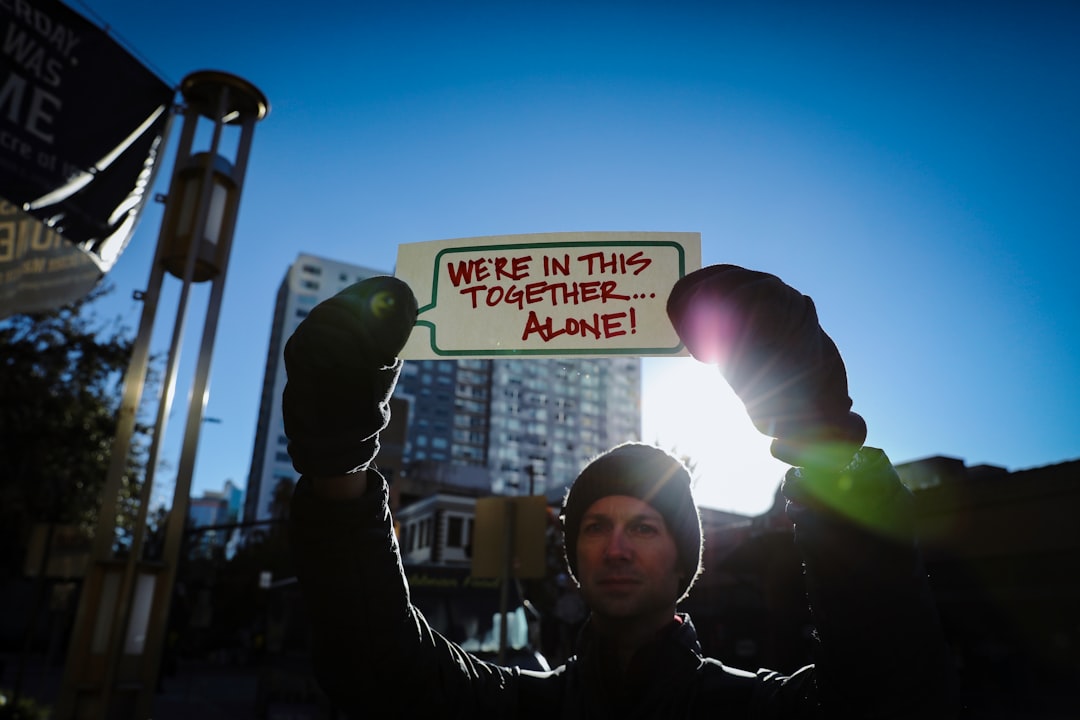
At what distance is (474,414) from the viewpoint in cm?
11350

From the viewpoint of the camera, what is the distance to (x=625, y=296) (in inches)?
62.5

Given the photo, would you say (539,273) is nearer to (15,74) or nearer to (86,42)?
(15,74)

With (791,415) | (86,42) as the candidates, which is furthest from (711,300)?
(86,42)

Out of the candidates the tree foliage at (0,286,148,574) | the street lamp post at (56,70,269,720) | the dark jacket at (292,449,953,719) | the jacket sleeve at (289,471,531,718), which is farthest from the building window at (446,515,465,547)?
the jacket sleeve at (289,471,531,718)

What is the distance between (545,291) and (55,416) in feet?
61.8

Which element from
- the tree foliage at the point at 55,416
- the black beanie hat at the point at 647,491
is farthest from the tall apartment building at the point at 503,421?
the black beanie hat at the point at 647,491

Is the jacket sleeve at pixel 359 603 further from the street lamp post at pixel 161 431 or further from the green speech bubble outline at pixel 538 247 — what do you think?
the street lamp post at pixel 161 431

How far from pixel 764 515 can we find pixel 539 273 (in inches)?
827

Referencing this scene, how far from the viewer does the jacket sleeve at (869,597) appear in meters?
0.95

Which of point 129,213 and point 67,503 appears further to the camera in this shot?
point 67,503

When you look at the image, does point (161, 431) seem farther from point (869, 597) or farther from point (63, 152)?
point (869, 597)

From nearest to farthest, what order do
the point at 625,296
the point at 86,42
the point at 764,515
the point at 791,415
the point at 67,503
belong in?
the point at 791,415
the point at 625,296
the point at 86,42
the point at 67,503
the point at 764,515

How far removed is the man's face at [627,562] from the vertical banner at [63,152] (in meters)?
4.25

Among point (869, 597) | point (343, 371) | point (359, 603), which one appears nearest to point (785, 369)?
point (869, 597)
